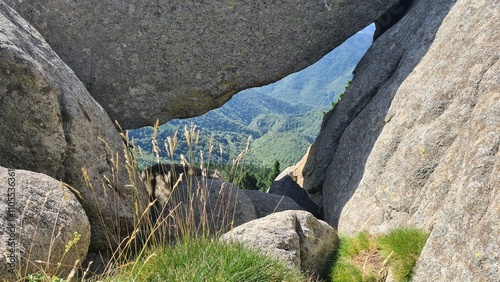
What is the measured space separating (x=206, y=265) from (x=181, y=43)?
1096cm

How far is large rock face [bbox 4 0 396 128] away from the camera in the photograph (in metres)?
15.1

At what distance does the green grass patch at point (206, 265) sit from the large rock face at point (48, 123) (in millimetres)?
2776

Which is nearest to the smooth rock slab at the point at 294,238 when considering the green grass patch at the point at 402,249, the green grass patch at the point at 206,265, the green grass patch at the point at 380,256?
the green grass patch at the point at 380,256

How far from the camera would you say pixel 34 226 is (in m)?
6.90

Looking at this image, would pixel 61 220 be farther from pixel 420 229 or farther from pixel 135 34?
pixel 135 34

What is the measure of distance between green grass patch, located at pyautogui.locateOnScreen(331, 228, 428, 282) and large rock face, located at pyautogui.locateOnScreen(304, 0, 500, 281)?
1.14 ft

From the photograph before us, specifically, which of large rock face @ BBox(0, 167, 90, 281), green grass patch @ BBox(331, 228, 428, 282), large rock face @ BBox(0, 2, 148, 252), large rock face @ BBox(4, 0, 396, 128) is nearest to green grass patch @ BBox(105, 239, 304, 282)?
large rock face @ BBox(0, 167, 90, 281)

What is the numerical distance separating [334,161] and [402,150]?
4.59 meters

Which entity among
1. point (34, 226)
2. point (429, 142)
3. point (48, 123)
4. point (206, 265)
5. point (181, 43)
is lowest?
point (34, 226)

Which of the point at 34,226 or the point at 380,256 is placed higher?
the point at 380,256

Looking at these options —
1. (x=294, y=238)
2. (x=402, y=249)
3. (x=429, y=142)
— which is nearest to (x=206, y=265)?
(x=294, y=238)

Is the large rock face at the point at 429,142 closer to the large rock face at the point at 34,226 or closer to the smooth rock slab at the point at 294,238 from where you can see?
the smooth rock slab at the point at 294,238

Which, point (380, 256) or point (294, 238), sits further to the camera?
point (294, 238)

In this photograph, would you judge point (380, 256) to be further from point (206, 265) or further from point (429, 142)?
point (206, 265)
